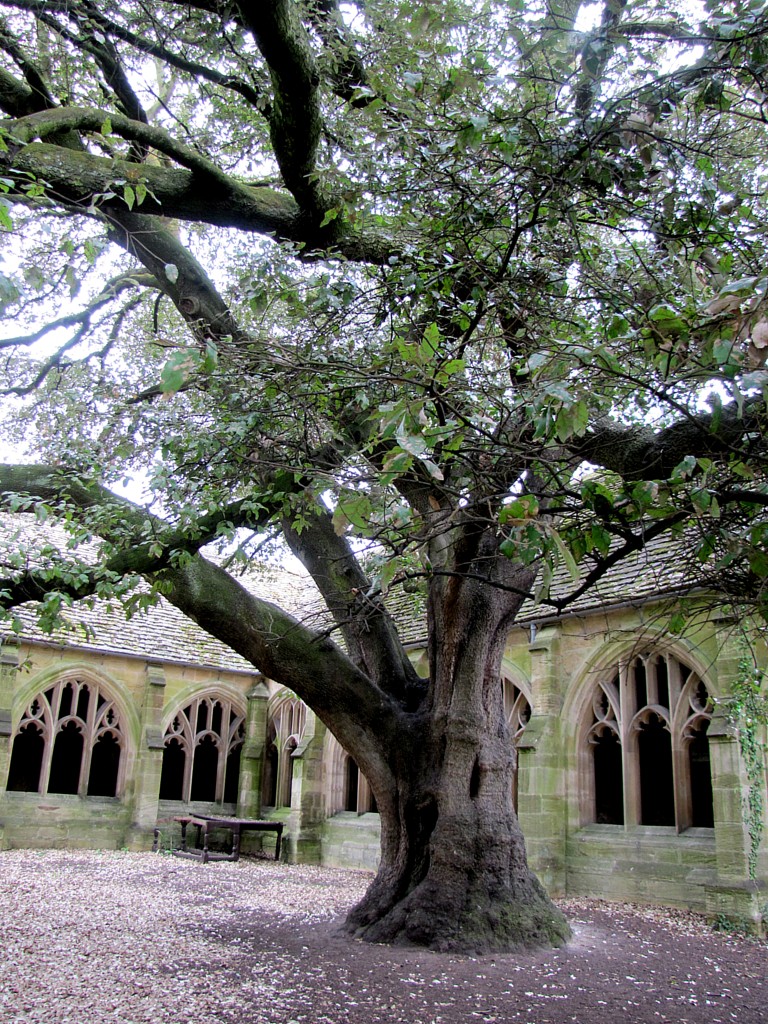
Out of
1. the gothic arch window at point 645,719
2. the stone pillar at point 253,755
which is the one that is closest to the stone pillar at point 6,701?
the stone pillar at point 253,755

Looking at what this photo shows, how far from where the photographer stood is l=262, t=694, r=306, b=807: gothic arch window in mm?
17906

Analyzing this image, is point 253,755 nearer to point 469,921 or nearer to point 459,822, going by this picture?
point 459,822

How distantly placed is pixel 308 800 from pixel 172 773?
7.29 meters

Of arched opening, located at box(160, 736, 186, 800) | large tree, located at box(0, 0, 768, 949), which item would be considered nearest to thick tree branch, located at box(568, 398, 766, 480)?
large tree, located at box(0, 0, 768, 949)

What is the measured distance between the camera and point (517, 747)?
499 inches

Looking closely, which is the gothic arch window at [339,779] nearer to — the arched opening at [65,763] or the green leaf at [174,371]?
the arched opening at [65,763]

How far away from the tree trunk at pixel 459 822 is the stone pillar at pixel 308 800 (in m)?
8.51

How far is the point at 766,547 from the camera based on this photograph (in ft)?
9.27

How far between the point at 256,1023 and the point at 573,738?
8226 mm

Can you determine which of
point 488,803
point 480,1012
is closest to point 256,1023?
point 480,1012

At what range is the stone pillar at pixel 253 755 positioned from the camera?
18031 millimetres

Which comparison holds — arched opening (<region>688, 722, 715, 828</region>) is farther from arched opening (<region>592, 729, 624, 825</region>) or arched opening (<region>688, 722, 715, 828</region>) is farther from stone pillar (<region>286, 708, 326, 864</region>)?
stone pillar (<region>286, 708, 326, 864</region>)

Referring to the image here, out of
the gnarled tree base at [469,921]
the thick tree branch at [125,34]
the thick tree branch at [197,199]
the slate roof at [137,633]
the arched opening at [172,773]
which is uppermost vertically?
the thick tree branch at [125,34]

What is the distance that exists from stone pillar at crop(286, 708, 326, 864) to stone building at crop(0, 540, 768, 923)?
30 millimetres
